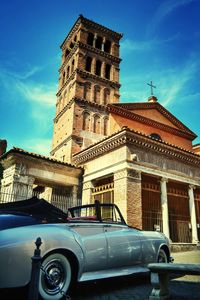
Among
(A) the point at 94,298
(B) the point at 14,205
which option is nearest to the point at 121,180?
(B) the point at 14,205

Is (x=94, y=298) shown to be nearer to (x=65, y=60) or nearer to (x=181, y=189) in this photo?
(x=181, y=189)

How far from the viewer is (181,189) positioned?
12164mm

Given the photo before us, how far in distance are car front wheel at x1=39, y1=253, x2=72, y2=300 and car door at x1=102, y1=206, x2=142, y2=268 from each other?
0.89m

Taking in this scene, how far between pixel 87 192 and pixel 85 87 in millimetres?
10501

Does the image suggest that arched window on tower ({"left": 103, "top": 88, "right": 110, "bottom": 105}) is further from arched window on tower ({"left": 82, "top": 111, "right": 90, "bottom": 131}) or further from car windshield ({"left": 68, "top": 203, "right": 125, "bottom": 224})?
car windshield ({"left": 68, "top": 203, "right": 125, "bottom": 224})

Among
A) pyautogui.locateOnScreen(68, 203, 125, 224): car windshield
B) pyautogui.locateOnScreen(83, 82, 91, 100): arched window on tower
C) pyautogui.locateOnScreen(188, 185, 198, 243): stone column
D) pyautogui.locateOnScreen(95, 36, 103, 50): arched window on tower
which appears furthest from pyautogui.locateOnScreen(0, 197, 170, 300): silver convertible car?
pyautogui.locateOnScreen(95, 36, 103, 50): arched window on tower

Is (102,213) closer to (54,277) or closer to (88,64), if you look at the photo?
(54,277)

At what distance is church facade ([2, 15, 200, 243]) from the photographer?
10.2 meters

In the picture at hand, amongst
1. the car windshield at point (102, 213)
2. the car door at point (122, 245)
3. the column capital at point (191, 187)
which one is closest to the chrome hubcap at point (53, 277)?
the car door at point (122, 245)

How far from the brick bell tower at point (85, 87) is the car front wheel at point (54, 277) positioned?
12.3 m

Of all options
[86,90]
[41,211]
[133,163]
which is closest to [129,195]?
[133,163]

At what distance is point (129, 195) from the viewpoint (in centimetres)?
964

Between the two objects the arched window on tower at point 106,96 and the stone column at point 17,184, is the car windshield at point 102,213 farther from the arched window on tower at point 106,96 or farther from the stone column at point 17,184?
the arched window on tower at point 106,96

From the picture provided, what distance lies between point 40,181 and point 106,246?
8.15 metres
